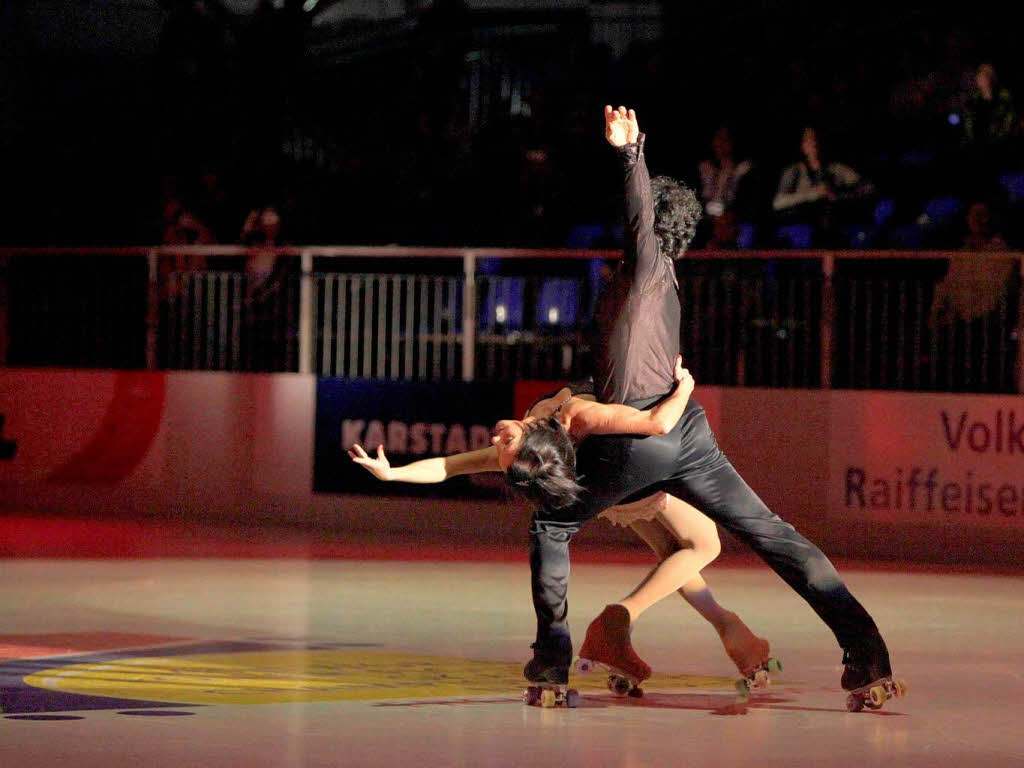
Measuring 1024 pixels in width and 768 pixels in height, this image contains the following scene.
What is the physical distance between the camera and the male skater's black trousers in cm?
776

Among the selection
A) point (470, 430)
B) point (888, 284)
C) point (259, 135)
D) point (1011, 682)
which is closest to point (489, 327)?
point (470, 430)

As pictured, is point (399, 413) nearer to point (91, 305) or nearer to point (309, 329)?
point (309, 329)

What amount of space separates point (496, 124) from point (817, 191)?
4.37 metres

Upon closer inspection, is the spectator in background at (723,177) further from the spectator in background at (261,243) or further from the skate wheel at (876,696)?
the skate wheel at (876,696)

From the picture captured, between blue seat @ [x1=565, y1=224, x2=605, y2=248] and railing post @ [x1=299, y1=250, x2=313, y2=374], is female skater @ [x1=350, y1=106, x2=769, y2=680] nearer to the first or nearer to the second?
railing post @ [x1=299, y1=250, x2=313, y2=374]

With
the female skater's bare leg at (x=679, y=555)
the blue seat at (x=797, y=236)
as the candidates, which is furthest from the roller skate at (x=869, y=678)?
the blue seat at (x=797, y=236)

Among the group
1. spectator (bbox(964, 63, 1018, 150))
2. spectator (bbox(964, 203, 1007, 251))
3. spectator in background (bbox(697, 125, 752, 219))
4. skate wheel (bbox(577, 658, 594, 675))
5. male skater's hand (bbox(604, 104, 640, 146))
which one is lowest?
skate wheel (bbox(577, 658, 594, 675))

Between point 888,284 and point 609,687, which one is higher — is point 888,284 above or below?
above

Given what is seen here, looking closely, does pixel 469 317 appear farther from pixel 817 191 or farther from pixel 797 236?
pixel 817 191

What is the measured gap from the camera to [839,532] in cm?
1535

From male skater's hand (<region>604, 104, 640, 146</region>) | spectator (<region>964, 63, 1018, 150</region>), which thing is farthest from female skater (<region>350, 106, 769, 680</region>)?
spectator (<region>964, 63, 1018, 150</region>)

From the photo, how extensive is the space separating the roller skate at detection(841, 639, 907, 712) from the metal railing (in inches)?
288

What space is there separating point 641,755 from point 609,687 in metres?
1.45

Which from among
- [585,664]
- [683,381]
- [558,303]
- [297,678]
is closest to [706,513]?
[683,381]
